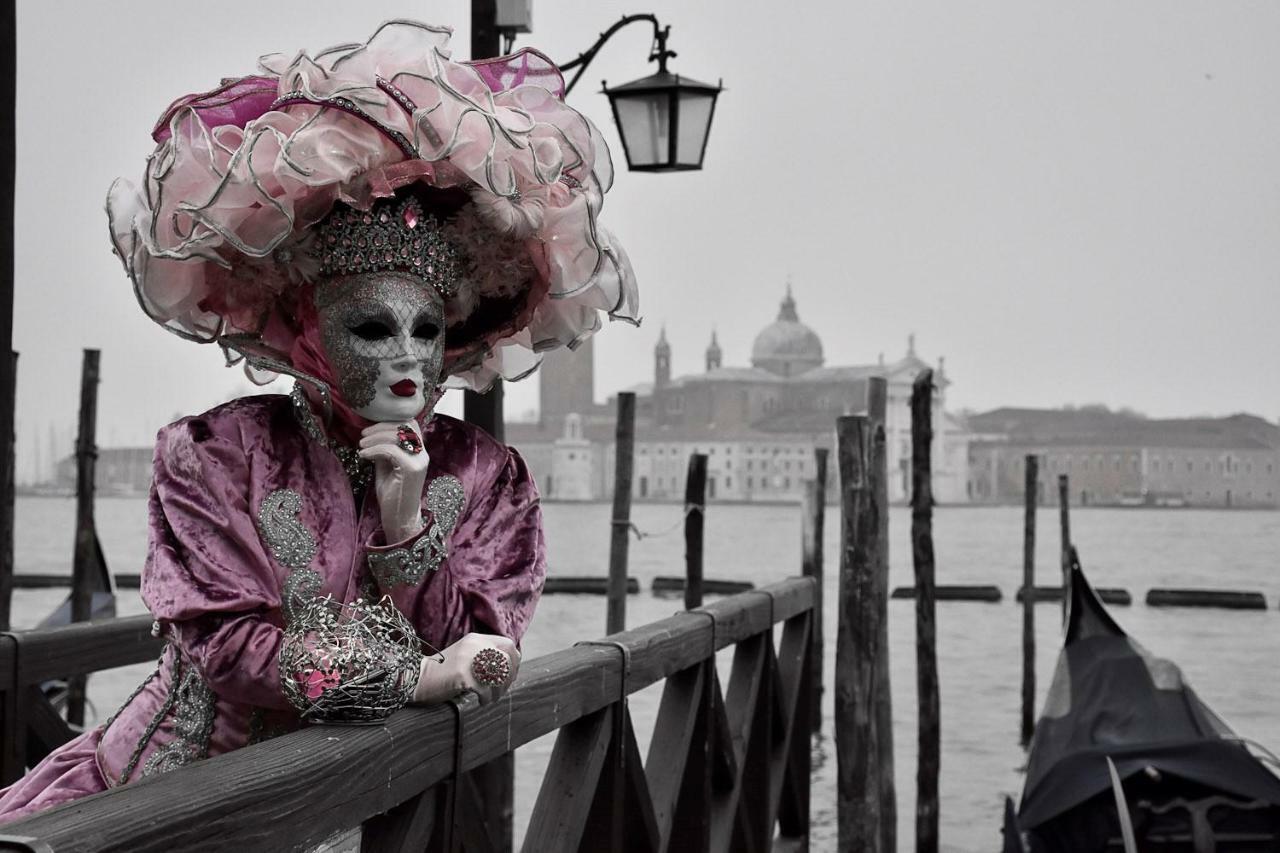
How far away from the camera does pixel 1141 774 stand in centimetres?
487

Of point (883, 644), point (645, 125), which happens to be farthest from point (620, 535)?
point (645, 125)

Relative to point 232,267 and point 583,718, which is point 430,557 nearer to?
point 232,267

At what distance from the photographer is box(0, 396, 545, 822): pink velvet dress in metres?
1.66

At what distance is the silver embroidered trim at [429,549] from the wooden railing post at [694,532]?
6237mm

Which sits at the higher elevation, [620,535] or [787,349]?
[787,349]

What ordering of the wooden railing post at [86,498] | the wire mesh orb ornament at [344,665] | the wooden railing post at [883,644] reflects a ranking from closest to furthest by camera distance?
the wire mesh orb ornament at [344,665] → the wooden railing post at [883,644] → the wooden railing post at [86,498]

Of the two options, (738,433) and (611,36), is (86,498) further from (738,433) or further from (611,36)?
(738,433)

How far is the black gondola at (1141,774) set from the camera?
473 cm

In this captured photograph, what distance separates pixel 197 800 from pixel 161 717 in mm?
559

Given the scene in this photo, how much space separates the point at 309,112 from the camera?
174 cm

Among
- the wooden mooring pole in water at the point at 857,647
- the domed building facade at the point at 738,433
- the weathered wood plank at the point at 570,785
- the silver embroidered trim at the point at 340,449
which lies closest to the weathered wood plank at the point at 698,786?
the weathered wood plank at the point at 570,785

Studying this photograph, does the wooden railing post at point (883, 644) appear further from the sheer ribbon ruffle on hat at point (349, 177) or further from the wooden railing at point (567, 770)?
the sheer ribbon ruffle on hat at point (349, 177)

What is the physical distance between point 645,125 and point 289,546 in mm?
3420

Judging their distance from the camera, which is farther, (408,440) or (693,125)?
(693,125)
